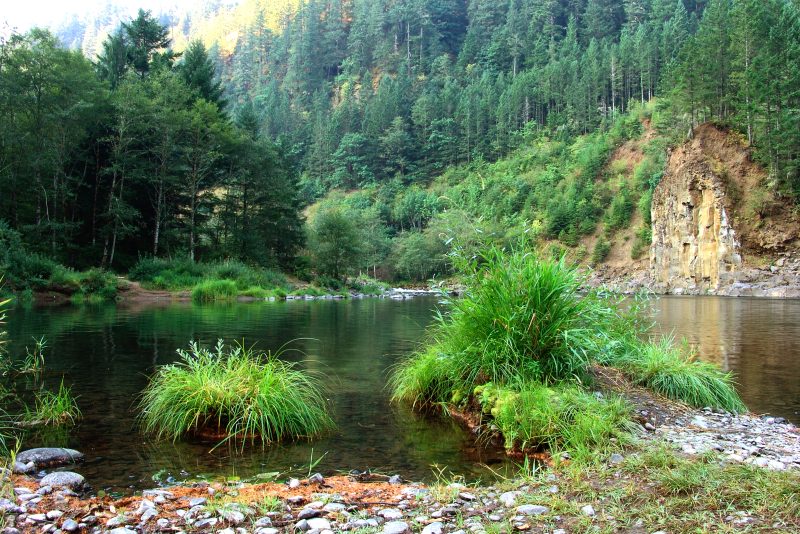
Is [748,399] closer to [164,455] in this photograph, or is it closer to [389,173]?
[164,455]

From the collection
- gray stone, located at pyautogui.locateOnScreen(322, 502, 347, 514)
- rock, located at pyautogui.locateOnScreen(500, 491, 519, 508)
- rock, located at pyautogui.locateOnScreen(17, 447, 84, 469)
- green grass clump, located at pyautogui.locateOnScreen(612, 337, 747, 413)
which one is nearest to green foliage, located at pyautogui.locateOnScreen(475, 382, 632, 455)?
rock, located at pyautogui.locateOnScreen(500, 491, 519, 508)

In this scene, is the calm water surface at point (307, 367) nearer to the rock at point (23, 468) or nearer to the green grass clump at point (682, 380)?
the rock at point (23, 468)

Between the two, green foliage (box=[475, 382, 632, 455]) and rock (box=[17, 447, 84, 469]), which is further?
green foliage (box=[475, 382, 632, 455])

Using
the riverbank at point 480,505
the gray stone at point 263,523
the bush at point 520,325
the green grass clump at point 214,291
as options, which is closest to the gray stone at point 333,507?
the riverbank at point 480,505

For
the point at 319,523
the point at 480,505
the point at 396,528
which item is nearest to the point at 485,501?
the point at 480,505

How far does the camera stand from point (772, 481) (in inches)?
141

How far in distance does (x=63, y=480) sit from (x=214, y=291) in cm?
3011

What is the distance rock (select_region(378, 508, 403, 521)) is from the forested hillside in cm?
481

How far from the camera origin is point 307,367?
11312 mm

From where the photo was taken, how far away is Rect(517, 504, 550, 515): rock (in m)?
3.61

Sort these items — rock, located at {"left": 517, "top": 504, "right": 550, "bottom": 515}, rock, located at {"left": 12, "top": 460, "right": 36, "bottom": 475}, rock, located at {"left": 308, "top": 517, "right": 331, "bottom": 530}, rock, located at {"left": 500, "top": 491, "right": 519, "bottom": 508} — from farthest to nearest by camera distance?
rock, located at {"left": 12, "top": 460, "right": 36, "bottom": 475} → rock, located at {"left": 500, "top": 491, "right": 519, "bottom": 508} → rock, located at {"left": 517, "top": 504, "right": 550, "bottom": 515} → rock, located at {"left": 308, "top": 517, "right": 331, "bottom": 530}

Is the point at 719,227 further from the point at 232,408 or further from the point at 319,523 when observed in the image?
the point at 319,523

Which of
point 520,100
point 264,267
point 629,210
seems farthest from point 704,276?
point 520,100

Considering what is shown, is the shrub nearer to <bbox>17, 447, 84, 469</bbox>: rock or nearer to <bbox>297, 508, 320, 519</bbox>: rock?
<bbox>17, 447, 84, 469</bbox>: rock
